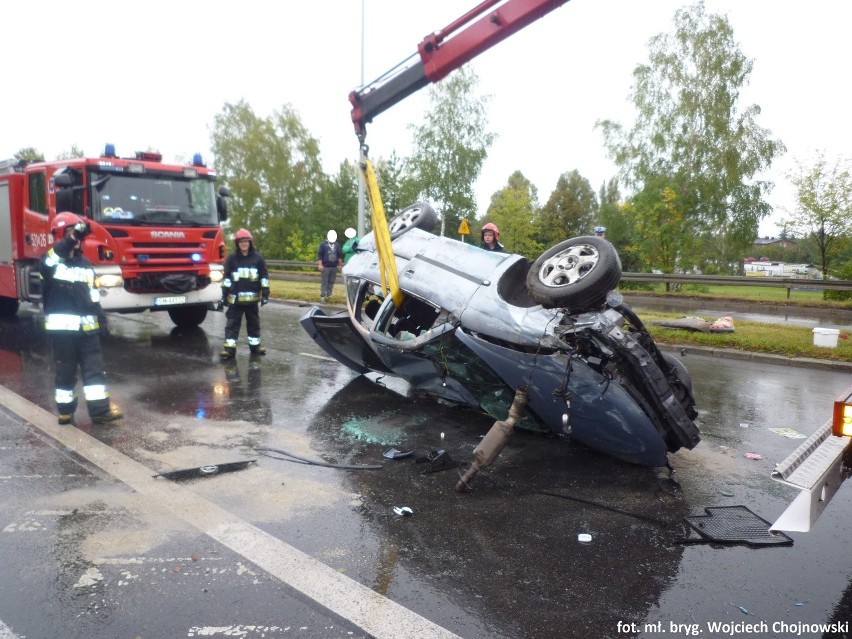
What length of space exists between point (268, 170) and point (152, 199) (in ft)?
98.0

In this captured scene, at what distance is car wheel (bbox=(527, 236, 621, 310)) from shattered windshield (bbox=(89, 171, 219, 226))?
283 inches

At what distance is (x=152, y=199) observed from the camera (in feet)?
32.1

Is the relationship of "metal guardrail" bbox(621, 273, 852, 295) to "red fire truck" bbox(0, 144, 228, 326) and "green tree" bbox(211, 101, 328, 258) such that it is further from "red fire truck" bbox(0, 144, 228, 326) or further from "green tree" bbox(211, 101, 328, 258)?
"green tree" bbox(211, 101, 328, 258)

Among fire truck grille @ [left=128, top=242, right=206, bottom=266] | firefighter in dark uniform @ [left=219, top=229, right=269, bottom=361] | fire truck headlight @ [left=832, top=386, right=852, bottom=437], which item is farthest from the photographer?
fire truck grille @ [left=128, top=242, right=206, bottom=266]

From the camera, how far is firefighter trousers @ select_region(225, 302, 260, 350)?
8625 mm

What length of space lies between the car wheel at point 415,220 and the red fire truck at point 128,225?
4576 mm

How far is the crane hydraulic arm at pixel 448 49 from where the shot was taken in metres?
5.52

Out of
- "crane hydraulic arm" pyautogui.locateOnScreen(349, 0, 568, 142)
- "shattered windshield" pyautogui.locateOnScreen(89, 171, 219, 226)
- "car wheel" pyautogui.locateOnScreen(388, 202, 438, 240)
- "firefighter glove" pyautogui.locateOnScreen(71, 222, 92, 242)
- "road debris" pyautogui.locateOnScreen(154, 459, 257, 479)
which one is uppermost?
"crane hydraulic arm" pyautogui.locateOnScreen(349, 0, 568, 142)

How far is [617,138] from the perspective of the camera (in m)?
25.9

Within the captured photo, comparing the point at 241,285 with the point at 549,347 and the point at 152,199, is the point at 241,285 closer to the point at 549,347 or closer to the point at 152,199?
the point at 152,199

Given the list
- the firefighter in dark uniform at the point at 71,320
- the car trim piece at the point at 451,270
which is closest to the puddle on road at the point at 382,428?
the car trim piece at the point at 451,270

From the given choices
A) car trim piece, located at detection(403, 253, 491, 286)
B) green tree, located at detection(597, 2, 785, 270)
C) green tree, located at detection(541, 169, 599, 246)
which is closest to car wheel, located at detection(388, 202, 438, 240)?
car trim piece, located at detection(403, 253, 491, 286)

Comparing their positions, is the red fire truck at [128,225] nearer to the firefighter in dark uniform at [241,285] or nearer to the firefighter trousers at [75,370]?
the firefighter in dark uniform at [241,285]

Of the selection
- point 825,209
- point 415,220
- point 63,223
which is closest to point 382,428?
point 415,220
